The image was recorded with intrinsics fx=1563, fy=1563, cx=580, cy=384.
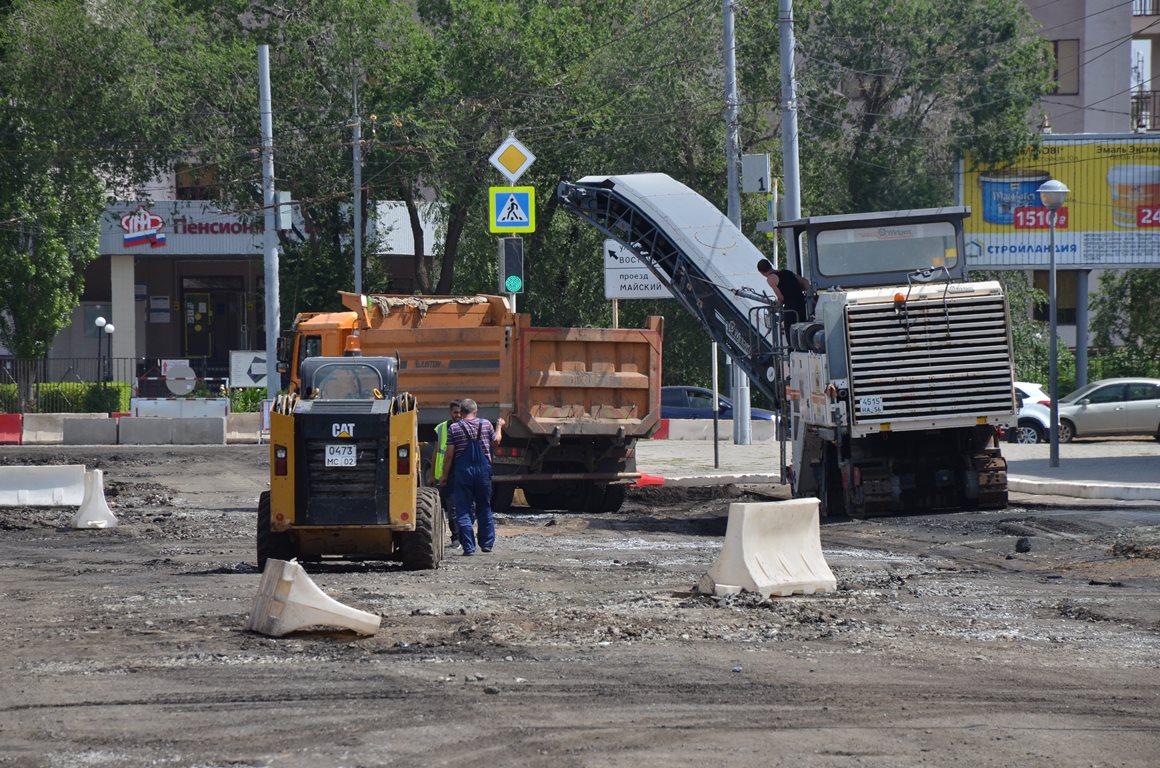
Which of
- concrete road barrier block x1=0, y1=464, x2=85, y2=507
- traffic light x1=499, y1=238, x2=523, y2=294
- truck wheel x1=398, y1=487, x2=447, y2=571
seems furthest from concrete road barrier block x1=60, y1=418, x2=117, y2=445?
truck wheel x1=398, y1=487, x2=447, y2=571

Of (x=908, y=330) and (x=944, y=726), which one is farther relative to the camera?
(x=908, y=330)

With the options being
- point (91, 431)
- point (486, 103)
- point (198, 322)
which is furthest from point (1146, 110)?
point (91, 431)

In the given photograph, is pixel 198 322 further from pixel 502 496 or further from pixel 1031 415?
pixel 502 496

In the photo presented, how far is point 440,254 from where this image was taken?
155ft

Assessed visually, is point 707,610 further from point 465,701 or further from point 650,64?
point 650,64

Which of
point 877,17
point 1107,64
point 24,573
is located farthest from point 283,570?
point 1107,64

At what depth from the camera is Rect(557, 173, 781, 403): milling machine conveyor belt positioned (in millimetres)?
22219

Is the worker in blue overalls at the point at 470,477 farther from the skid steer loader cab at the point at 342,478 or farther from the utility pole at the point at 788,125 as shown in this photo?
the utility pole at the point at 788,125

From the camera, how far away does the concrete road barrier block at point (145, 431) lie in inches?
1433

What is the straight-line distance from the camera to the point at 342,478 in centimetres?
1327

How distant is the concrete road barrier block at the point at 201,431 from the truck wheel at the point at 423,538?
23.7 m

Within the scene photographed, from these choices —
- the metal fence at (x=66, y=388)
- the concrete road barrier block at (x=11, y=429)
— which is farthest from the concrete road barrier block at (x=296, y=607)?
the metal fence at (x=66, y=388)

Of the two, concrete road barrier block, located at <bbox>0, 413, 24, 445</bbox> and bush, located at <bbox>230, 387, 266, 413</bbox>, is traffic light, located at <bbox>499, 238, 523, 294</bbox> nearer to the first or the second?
concrete road barrier block, located at <bbox>0, 413, 24, 445</bbox>

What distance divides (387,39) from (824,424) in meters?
25.7
